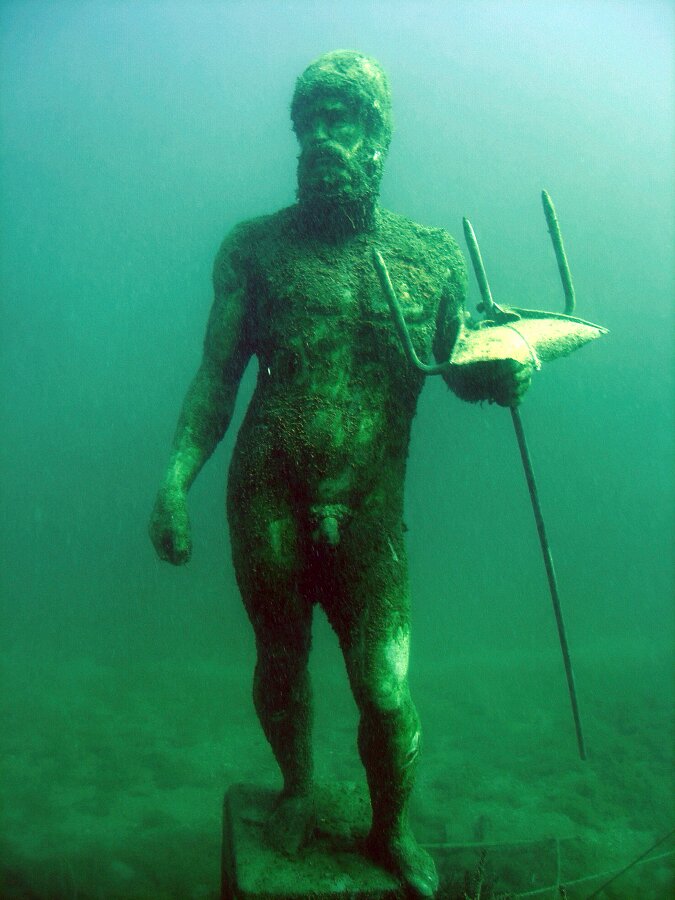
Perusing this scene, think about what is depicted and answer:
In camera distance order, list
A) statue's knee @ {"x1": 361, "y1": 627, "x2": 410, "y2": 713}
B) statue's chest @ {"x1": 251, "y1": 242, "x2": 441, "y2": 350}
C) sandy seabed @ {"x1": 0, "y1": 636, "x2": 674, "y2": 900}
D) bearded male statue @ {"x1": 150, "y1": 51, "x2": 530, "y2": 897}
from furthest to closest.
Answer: sandy seabed @ {"x1": 0, "y1": 636, "x2": 674, "y2": 900}, statue's chest @ {"x1": 251, "y1": 242, "x2": 441, "y2": 350}, bearded male statue @ {"x1": 150, "y1": 51, "x2": 530, "y2": 897}, statue's knee @ {"x1": 361, "y1": 627, "x2": 410, "y2": 713}

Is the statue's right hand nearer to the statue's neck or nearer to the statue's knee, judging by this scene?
the statue's knee

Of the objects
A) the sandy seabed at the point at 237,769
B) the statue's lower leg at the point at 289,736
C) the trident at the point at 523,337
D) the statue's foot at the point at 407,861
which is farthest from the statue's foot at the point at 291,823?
the trident at the point at 523,337

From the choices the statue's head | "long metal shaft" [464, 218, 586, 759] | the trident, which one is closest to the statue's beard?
the statue's head

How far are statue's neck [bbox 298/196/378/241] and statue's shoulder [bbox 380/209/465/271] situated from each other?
97 mm

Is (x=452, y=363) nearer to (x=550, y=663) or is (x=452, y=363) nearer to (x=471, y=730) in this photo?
(x=471, y=730)

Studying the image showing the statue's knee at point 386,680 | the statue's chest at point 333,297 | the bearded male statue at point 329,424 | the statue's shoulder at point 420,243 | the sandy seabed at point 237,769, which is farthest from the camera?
the sandy seabed at point 237,769

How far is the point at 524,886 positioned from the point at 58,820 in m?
3.30

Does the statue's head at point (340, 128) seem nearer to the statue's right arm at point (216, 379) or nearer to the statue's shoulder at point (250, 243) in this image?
the statue's shoulder at point (250, 243)

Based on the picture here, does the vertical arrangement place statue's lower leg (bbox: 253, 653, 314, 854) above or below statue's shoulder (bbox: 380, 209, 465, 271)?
below

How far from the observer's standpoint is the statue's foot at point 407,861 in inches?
96.2

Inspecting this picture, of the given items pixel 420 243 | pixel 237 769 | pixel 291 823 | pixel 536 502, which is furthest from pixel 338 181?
pixel 237 769

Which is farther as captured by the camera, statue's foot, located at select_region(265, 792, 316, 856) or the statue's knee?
statue's foot, located at select_region(265, 792, 316, 856)

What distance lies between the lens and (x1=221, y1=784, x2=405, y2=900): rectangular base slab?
8.13 feet

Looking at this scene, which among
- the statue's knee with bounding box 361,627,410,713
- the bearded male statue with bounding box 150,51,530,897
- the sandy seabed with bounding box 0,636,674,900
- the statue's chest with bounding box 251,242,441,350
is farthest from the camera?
the sandy seabed with bounding box 0,636,674,900
